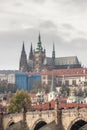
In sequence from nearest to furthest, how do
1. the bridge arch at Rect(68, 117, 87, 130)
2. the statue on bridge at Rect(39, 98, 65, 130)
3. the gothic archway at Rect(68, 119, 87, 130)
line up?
the bridge arch at Rect(68, 117, 87, 130) → the gothic archway at Rect(68, 119, 87, 130) → the statue on bridge at Rect(39, 98, 65, 130)

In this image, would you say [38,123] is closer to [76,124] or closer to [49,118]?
[49,118]

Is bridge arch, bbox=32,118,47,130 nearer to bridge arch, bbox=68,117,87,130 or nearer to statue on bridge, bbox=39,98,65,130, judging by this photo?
statue on bridge, bbox=39,98,65,130

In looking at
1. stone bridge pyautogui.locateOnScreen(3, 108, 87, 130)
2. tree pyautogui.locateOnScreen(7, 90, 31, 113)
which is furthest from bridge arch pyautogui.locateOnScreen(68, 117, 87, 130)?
tree pyautogui.locateOnScreen(7, 90, 31, 113)

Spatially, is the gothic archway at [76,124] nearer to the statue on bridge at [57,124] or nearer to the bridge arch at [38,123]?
the statue on bridge at [57,124]

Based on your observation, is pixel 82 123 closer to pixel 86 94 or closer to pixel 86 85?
pixel 86 94

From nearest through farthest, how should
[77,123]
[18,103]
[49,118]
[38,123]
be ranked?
[77,123], [49,118], [38,123], [18,103]

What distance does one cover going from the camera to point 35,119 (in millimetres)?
60938

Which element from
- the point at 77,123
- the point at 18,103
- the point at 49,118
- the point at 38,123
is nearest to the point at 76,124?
the point at 77,123

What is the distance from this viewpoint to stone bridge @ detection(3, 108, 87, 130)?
2055 inches

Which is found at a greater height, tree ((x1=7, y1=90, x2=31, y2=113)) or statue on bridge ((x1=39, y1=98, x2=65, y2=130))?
tree ((x1=7, y1=90, x2=31, y2=113))

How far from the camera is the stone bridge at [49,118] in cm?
5219

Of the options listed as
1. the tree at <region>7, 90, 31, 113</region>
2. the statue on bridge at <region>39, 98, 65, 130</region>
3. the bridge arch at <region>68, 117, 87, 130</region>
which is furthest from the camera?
the tree at <region>7, 90, 31, 113</region>

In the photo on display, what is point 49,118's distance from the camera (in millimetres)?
57344

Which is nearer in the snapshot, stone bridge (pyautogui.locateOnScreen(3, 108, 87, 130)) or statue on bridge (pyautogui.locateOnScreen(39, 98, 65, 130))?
stone bridge (pyautogui.locateOnScreen(3, 108, 87, 130))
